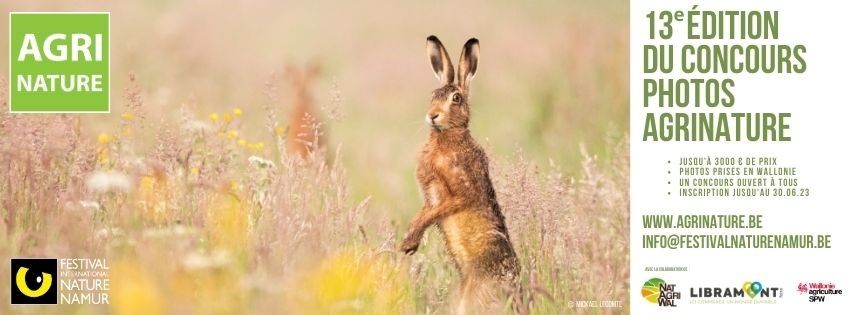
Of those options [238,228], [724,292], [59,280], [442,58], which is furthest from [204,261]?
[724,292]

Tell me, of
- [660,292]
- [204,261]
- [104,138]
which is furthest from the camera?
[104,138]

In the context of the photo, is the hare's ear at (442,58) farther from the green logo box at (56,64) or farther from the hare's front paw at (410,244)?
the green logo box at (56,64)

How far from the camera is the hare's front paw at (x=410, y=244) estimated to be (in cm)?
770

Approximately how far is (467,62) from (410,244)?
3.47ft

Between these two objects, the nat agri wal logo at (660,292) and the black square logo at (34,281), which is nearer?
the black square logo at (34,281)

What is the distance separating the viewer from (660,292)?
8.16 metres

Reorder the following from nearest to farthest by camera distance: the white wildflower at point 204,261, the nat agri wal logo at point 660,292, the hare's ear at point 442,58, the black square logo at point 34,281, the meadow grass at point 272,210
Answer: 1. the white wildflower at point 204,261
2. the meadow grass at point 272,210
3. the black square logo at point 34,281
4. the hare's ear at point 442,58
5. the nat agri wal logo at point 660,292

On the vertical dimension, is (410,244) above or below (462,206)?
below

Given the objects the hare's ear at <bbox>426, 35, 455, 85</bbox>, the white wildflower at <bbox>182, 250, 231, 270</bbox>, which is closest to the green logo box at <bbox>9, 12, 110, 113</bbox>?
the white wildflower at <bbox>182, 250, 231, 270</bbox>

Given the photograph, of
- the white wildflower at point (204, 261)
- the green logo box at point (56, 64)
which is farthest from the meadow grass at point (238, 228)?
the green logo box at point (56, 64)

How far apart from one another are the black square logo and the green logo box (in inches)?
38.2

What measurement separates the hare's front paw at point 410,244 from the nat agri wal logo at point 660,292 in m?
1.38

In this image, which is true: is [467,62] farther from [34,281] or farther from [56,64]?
[34,281]

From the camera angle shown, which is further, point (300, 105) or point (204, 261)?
point (300, 105)
